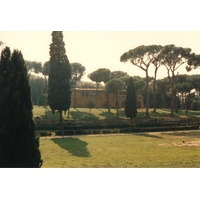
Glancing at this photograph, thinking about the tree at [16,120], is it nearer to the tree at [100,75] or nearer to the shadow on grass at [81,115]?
the shadow on grass at [81,115]

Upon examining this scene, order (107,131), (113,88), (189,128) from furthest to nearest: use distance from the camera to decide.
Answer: (113,88) → (189,128) → (107,131)

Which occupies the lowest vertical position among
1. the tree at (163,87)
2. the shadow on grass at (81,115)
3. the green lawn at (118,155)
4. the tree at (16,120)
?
the green lawn at (118,155)

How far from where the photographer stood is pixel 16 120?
11570mm

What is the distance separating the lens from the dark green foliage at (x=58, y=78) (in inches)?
1270

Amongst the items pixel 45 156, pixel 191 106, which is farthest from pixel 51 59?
pixel 191 106

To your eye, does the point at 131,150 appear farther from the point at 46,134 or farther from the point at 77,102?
the point at 77,102

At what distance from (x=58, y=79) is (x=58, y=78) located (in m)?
0.11

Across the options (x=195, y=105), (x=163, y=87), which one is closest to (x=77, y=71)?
(x=163, y=87)

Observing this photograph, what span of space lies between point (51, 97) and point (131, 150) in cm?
1448

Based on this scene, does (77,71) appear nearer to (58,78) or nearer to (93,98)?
(93,98)

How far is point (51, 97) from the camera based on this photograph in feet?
107

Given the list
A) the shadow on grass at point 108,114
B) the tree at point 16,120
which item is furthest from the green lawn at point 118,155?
the shadow on grass at point 108,114

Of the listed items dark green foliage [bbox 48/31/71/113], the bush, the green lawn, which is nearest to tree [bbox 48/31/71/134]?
dark green foliage [bbox 48/31/71/113]

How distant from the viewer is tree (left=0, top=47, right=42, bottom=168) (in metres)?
11.5
